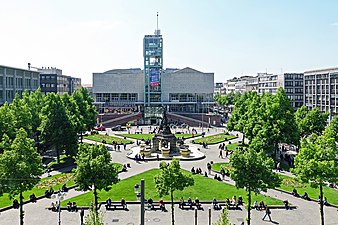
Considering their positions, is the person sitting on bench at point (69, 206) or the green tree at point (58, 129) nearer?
the person sitting on bench at point (69, 206)

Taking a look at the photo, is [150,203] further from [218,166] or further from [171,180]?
[218,166]

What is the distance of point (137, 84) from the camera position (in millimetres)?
121438

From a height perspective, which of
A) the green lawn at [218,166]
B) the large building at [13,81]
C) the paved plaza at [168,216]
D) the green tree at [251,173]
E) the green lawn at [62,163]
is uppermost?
the large building at [13,81]

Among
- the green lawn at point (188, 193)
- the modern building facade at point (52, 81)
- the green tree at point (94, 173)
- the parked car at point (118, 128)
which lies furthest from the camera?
the modern building facade at point (52, 81)

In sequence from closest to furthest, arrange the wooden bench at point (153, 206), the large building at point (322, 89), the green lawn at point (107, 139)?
the wooden bench at point (153, 206) → the green lawn at point (107, 139) → the large building at point (322, 89)

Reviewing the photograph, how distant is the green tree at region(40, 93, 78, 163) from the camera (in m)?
52.2

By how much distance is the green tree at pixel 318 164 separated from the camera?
90.4ft

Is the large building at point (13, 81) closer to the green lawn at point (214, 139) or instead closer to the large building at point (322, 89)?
the green lawn at point (214, 139)

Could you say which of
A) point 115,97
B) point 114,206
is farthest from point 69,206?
point 115,97

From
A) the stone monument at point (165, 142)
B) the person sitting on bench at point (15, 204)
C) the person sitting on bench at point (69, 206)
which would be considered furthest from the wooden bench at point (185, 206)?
the stone monument at point (165, 142)

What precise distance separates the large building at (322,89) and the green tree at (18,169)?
92420 mm

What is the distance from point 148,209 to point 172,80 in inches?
3496

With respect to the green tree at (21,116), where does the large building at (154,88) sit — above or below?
above

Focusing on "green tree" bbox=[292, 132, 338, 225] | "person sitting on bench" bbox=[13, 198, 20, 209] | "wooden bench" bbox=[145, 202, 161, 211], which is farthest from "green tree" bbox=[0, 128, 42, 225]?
"green tree" bbox=[292, 132, 338, 225]
